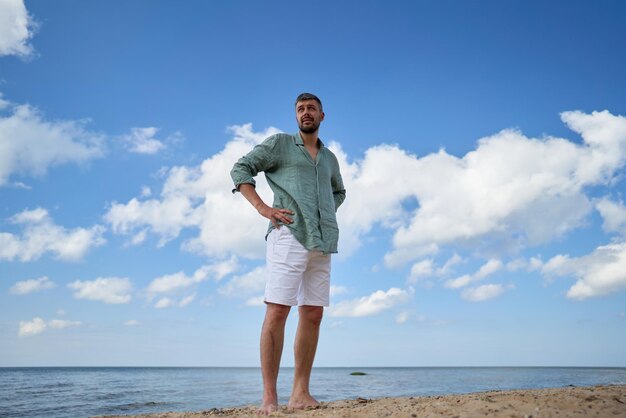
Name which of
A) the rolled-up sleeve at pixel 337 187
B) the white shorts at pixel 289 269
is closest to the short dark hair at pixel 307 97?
the rolled-up sleeve at pixel 337 187

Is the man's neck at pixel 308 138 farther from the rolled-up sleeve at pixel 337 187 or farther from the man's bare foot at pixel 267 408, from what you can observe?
the man's bare foot at pixel 267 408

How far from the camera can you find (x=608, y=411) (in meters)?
2.88

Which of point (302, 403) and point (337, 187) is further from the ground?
point (337, 187)

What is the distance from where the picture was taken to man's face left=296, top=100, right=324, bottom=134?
4168 millimetres

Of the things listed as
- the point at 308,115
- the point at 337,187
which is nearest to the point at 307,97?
the point at 308,115

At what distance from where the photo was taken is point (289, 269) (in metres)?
3.70

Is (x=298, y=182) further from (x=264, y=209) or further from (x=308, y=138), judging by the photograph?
(x=308, y=138)

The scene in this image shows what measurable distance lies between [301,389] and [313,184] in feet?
5.43

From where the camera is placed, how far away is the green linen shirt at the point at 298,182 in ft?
12.5

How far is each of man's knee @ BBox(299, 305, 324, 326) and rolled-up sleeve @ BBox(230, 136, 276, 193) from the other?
110 cm

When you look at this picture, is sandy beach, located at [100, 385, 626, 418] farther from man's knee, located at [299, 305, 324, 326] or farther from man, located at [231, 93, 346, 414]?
man's knee, located at [299, 305, 324, 326]

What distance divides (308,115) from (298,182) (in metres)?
0.61

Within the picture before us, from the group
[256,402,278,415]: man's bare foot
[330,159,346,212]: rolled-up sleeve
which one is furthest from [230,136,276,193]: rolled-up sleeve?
[256,402,278,415]: man's bare foot

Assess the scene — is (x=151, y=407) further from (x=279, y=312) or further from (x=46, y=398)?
(x=279, y=312)
